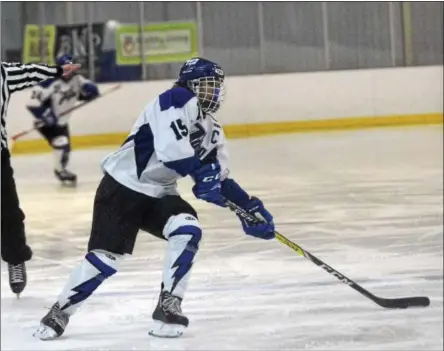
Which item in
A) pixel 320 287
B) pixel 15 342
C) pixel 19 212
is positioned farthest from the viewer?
pixel 320 287

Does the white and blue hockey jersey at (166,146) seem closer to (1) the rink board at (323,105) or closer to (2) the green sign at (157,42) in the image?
(2) the green sign at (157,42)

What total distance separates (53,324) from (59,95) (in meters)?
0.39

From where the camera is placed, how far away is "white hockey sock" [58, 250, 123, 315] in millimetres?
799

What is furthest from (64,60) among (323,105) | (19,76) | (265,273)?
(323,105)

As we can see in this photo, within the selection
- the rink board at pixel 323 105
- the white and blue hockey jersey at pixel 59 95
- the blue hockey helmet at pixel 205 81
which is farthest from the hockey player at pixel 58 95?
the rink board at pixel 323 105

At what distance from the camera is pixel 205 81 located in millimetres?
717

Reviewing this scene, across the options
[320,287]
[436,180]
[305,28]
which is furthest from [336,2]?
[436,180]

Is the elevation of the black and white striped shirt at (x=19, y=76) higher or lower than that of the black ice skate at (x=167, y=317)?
higher

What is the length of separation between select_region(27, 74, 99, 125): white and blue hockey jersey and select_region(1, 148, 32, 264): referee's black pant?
0.45ft

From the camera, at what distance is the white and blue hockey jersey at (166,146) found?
75 cm

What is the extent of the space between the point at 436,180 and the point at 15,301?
3.06 m

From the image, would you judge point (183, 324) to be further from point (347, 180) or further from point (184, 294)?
point (347, 180)

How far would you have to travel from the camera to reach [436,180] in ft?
12.5

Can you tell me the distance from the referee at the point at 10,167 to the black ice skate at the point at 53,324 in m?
0.06
